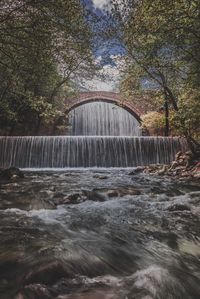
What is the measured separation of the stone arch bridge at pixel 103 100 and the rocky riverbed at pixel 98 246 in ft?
74.9

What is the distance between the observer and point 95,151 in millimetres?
19812

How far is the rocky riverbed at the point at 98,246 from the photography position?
3.47 m

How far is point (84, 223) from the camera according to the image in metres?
6.36

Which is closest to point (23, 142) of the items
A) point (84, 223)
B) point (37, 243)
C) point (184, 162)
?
point (184, 162)

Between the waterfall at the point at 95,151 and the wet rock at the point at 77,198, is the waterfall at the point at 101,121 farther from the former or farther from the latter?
the wet rock at the point at 77,198

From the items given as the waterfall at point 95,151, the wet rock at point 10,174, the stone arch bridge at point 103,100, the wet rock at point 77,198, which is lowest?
the wet rock at point 77,198

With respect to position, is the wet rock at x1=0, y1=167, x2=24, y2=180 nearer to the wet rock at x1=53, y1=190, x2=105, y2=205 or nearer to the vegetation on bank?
the wet rock at x1=53, y1=190, x2=105, y2=205

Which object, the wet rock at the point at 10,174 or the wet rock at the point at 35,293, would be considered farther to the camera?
the wet rock at the point at 10,174

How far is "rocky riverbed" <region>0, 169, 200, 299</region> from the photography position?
137 inches

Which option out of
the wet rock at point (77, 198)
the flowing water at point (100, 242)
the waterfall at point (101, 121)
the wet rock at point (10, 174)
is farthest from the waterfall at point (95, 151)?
the waterfall at point (101, 121)

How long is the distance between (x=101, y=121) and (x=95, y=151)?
11972mm

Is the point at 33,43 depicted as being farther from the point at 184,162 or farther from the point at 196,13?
the point at 184,162

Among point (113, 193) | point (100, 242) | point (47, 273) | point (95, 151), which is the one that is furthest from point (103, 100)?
point (47, 273)

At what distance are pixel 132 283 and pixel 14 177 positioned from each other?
996 cm
